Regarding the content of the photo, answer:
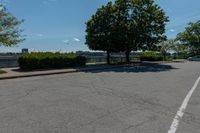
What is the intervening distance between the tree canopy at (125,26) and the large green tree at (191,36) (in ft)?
137

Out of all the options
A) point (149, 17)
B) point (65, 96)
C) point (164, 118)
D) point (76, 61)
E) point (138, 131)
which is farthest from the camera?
point (149, 17)

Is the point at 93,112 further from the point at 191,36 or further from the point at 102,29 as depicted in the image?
the point at 191,36

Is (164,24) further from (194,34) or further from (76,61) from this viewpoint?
(194,34)

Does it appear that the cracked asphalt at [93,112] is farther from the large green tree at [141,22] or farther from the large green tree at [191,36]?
the large green tree at [191,36]

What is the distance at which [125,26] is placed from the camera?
105 ft

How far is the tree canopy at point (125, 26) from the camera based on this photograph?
32.3 meters

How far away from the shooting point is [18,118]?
706 cm

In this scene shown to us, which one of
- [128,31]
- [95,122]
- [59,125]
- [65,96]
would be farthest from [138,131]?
[128,31]

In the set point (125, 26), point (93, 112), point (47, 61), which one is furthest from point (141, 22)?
point (93, 112)

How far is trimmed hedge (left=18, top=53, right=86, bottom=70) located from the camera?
22.2 m

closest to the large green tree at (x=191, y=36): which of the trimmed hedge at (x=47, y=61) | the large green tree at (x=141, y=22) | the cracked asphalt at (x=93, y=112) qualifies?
the large green tree at (x=141, y=22)

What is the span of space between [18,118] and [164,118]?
3459 mm

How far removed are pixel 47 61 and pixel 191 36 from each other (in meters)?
57.4

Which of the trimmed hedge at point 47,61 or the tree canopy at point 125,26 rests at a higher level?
the tree canopy at point 125,26
